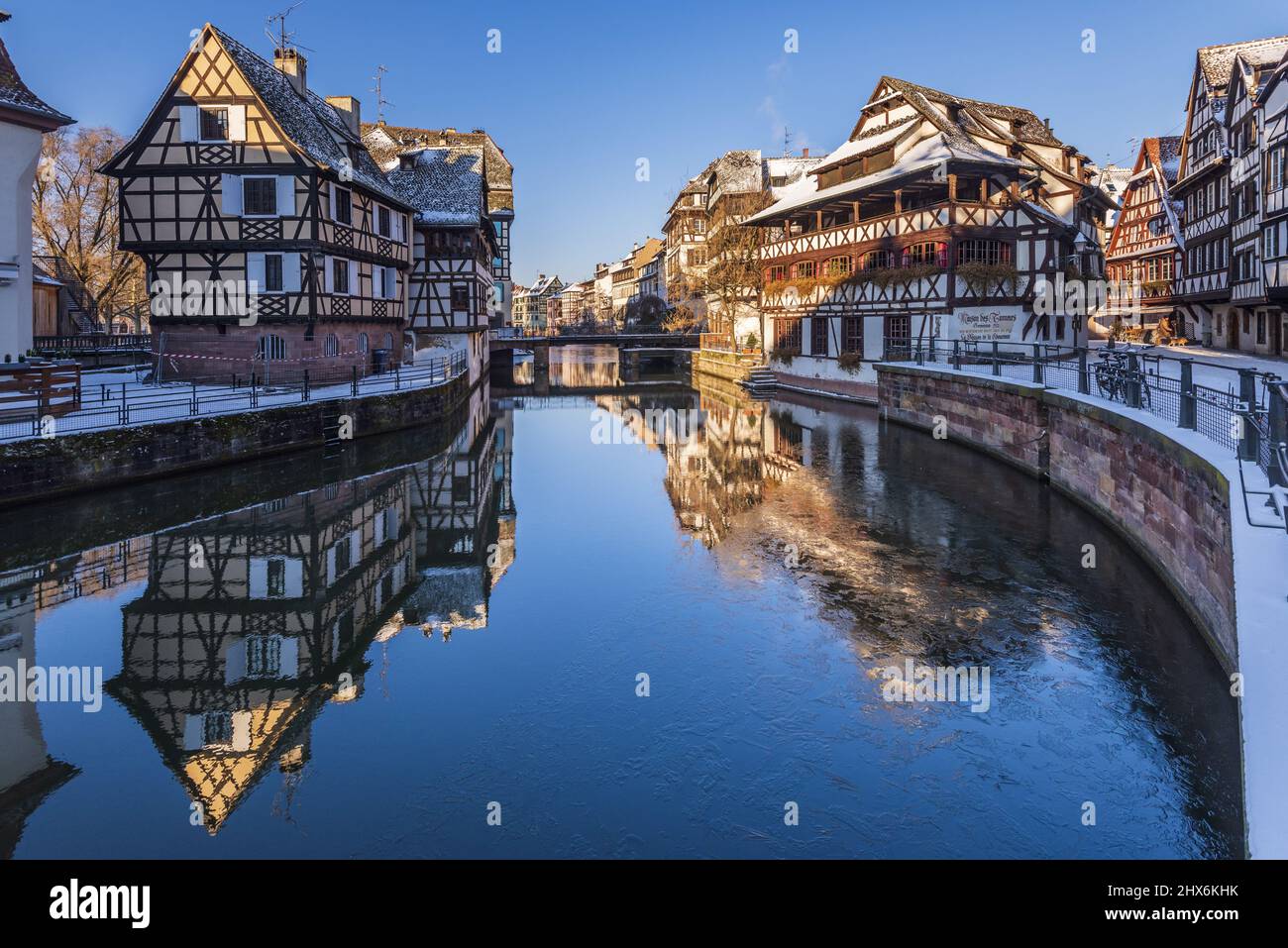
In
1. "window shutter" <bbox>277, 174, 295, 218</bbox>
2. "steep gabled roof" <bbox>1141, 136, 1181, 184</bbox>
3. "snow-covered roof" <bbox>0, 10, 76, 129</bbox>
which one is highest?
"steep gabled roof" <bbox>1141, 136, 1181, 184</bbox>

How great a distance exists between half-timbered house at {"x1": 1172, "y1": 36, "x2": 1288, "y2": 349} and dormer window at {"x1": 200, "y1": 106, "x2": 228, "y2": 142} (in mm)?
39042

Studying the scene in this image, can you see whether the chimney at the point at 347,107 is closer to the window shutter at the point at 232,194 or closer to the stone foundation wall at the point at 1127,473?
the window shutter at the point at 232,194

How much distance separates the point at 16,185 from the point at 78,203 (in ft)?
87.0

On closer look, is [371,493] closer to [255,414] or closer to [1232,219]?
[255,414]

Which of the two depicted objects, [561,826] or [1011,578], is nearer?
[561,826]

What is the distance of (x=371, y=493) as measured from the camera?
2252cm

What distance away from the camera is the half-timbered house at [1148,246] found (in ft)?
188

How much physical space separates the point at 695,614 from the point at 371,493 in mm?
11747

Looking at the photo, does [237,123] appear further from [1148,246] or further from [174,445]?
[1148,246]

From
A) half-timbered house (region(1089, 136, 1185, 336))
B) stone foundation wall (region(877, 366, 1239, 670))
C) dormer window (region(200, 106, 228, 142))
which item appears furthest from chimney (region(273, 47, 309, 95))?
half-timbered house (region(1089, 136, 1185, 336))

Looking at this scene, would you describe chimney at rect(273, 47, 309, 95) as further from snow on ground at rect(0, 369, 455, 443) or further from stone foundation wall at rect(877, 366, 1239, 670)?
stone foundation wall at rect(877, 366, 1239, 670)

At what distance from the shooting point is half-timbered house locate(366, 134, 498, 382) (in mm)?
51031

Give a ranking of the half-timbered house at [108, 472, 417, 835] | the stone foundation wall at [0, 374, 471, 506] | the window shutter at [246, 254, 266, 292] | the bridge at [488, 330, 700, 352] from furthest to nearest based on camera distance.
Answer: the bridge at [488, 330, 700, 352]
the window shutter at [246, 254, 266, 292]
the stone foundation wall at [0, 374, 471, 506]
the half-timbered house at [108, 472, 417, 835]
